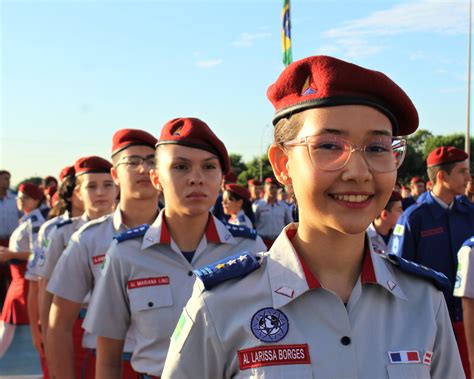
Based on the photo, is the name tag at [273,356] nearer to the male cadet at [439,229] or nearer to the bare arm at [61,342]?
the bare arm at [61,342]

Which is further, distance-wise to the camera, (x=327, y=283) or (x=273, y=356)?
(x=327, y=283)

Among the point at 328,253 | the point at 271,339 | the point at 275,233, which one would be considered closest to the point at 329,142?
the point at 328,253

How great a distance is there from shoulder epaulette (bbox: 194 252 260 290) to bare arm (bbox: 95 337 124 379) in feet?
4.02

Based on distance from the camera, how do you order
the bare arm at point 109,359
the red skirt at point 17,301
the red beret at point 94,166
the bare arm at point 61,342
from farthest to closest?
the red skirt at point 17,301 → the red beret at point 94,166 → the bare arm at point 61,342 → the bare arm at point 109,359

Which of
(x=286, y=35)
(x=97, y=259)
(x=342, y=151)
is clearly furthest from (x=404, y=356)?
(x=286, y=35)

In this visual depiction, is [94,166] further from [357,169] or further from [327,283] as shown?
[357,169]

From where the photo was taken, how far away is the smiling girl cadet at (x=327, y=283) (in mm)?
1653

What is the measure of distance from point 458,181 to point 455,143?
56.3 meters

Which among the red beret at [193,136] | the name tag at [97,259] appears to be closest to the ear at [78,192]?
the name tag at [97,259]

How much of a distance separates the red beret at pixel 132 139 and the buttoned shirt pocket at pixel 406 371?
8.61 feet

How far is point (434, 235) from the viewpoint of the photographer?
542 cm

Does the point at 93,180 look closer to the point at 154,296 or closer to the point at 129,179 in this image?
the point at 129,179

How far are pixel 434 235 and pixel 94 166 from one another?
292 cm

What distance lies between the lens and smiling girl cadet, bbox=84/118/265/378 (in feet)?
9.34
